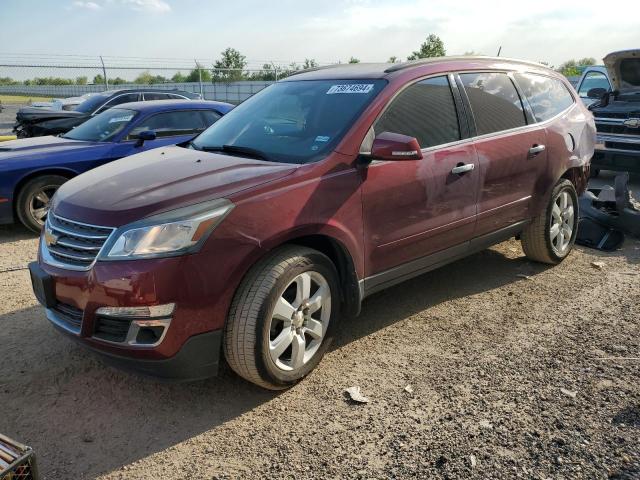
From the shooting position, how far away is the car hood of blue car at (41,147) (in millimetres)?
6379

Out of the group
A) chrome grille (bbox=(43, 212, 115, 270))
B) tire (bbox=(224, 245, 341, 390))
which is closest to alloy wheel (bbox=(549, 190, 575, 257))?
tire (bbox=(224, 245, 341, 390))

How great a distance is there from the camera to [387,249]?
3564 millimetres

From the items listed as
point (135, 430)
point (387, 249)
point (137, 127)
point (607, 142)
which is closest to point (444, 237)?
point (387, 249)

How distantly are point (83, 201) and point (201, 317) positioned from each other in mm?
979

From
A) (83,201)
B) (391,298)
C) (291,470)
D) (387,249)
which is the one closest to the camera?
(291,470)

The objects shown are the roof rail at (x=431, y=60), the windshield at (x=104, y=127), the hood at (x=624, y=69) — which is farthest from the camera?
the hood at (x=624, y=69)

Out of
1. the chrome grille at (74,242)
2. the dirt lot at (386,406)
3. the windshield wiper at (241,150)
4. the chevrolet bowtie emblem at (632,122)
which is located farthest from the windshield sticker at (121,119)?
the chevrolet bowtie emblem at (632,122)

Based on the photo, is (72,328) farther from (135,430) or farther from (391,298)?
(391,298)

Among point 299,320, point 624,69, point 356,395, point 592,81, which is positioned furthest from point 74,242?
point 592,81

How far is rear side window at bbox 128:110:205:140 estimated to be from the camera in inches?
283

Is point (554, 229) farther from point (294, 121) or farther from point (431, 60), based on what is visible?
point (294, 121)

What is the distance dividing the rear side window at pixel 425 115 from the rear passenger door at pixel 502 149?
24 centimetres

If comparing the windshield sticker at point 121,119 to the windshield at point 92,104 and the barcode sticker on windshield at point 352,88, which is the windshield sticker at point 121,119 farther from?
the windshield at point 92,104

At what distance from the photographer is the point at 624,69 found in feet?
28.6
